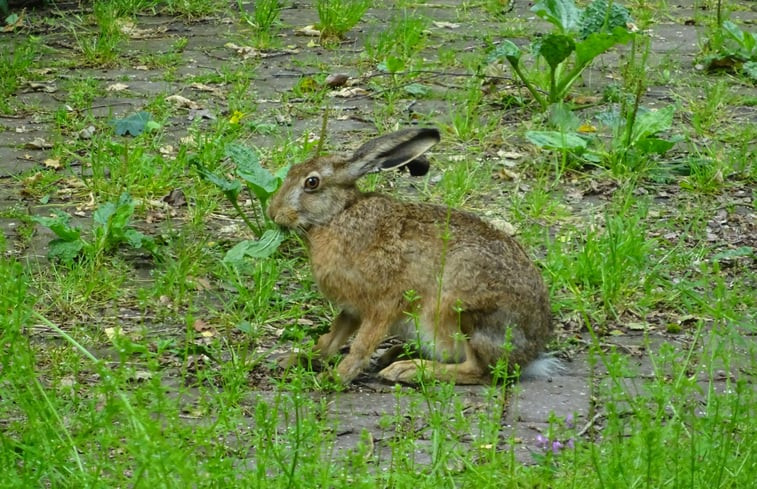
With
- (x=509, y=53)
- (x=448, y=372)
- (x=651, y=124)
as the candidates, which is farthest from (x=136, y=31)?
(x=448, y=372)

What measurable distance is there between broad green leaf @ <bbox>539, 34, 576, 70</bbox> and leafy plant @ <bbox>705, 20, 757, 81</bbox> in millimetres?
1584

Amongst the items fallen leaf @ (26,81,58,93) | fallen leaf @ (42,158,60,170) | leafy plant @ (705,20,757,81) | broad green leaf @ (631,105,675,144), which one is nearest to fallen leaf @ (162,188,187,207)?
fallen leaf @ (42,158,60,170)

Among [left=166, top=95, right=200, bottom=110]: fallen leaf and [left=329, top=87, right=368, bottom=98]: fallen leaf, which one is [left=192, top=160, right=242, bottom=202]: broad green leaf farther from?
[left=329, top=87, right=368, bottom=98]: fallen leaf

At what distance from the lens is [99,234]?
5.88 meters

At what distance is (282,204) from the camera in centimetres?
527

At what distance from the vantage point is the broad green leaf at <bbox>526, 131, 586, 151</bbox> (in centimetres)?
679

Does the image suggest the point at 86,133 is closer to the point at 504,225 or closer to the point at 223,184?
the point at 223,184

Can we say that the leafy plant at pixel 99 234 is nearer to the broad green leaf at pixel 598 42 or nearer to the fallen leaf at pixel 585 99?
the broad green leaf at pixel 598 42

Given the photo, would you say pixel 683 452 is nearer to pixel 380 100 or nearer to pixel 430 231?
pixel 430 231

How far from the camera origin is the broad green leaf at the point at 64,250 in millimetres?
5742

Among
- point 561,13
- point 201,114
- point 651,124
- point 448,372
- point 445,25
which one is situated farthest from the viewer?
point 445,25

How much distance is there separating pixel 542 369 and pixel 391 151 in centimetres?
108

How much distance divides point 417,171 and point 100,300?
1.44 meters

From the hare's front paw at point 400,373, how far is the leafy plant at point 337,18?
4.32 meters
